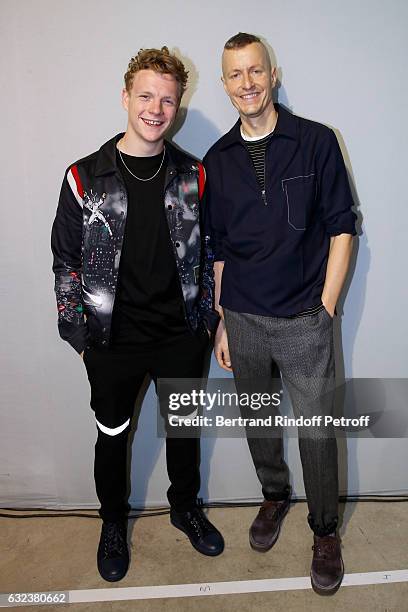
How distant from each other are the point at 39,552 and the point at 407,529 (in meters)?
1.43

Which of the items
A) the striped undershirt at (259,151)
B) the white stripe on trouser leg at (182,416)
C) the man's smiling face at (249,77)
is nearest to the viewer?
the man's smiling face at (249,77)

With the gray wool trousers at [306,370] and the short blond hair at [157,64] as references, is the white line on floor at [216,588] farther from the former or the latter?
the short blond hair at [157,64]

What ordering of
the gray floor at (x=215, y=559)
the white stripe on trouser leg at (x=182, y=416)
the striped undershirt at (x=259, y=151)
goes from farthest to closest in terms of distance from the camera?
the white stripe on trouser leg at (x=182, y=416), the gray floor at (x=215, y=559), the striped undershirt at (x=259, y=151)

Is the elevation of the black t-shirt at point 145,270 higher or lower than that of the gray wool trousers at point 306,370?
higher

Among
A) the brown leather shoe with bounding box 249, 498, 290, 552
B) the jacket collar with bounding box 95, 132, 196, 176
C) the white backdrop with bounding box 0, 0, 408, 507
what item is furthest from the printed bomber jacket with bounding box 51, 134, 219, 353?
the brown leather shoe with bounding box 249, 498, 290, 552

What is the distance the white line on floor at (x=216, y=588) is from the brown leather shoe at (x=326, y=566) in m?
0.05

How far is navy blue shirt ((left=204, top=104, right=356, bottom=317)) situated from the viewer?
1718mm

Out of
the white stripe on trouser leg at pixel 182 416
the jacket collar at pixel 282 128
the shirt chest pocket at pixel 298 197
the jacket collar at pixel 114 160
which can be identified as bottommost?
the white stripe on trouser leg at pixel 182 416

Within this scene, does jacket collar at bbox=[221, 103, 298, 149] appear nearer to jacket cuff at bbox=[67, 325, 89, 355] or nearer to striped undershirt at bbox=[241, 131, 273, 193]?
striped undershirt at bbox=[241, 131, 273, 193]

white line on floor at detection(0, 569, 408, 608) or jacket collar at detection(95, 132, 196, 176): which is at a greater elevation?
jacket collar at detection(95, 132, 196, 176)

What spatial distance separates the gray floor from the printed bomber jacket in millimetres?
840

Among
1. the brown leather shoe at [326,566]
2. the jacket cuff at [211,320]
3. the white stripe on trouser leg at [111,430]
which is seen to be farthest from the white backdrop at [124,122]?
the brown leather shoe at [326,566]

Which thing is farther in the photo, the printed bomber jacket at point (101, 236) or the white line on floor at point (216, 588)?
the white line on floor at point (216, 588)

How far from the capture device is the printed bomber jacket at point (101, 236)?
5.67 feet
